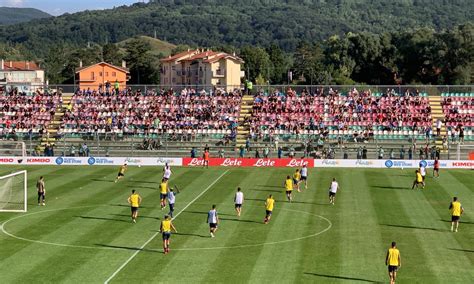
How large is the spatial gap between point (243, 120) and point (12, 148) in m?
23.9

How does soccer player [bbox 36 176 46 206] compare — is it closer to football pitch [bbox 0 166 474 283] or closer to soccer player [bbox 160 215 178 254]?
football pitch [bbox 0 166 474 283]

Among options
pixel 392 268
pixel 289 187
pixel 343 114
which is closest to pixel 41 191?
pixel 289 187

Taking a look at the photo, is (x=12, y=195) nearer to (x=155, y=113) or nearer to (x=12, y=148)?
(x=12, y=148)

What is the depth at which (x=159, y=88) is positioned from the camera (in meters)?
92.2

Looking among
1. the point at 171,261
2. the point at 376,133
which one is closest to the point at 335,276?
the point at 171,261

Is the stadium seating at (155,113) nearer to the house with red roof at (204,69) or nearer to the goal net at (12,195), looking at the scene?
the goal net at (12,195)

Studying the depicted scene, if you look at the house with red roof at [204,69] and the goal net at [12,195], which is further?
the house with red roof at [204,69]

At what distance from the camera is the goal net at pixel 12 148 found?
7555 centimetres

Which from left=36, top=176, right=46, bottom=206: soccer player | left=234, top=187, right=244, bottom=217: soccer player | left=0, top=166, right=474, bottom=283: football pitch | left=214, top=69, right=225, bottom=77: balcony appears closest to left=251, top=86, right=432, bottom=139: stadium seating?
left=0, top=166, right=474, bottom=283: football pitch

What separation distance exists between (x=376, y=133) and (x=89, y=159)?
28.5 meters

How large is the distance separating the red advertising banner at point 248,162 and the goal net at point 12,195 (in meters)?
21.0

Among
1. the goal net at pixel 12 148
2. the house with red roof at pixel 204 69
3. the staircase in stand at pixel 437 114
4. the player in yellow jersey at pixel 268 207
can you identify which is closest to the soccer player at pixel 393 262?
the player in yellow jersey at pixel 268 207

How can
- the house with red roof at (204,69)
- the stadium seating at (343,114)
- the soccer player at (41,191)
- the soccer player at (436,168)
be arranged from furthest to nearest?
the house with red roof at (204,69) → the stadium seating at (343,114) → the soccer player at (436,168) → the soccer player at (41,191)

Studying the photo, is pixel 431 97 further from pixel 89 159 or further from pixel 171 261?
pixel 171 261
